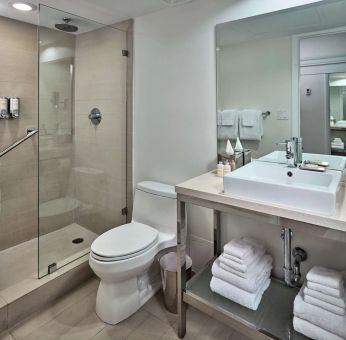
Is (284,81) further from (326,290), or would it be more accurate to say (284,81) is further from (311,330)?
(311,330)

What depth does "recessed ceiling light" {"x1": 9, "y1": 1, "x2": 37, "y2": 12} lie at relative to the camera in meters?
1.93

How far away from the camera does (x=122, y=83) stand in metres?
2.39

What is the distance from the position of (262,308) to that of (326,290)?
0.38m

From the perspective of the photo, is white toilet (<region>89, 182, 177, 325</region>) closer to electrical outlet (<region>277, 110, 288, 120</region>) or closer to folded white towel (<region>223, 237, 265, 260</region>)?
folded white towel (<region>223, 237, 265, 260</region>)

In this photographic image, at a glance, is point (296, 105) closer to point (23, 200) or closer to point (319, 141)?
point (319, 141)

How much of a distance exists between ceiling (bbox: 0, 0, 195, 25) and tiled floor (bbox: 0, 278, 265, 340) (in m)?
2.19

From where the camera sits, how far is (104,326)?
1.61 metres

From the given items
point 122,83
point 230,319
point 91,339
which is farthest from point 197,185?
point 122,83

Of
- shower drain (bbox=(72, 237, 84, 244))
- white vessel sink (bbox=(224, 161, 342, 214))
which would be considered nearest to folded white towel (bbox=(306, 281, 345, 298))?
white vessel sink (bbox=(224, 161, 342, 214))

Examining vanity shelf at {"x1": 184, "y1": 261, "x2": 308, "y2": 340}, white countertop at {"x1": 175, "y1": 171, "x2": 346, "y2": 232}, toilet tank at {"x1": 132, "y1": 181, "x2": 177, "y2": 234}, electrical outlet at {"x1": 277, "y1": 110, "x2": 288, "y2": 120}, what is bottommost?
vanity shelf at {"x1": 184, "y1": 261, "x2": 308, "y2": 340}

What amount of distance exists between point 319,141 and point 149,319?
154 centimetres

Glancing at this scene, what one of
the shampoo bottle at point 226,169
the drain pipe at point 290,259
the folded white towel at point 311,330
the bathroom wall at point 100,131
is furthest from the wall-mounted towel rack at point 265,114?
the bathroom wall at point 100,131

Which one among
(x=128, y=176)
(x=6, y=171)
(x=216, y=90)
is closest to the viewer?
(x=216, y=90)

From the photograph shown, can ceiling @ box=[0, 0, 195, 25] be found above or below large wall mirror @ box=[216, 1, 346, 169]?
above
